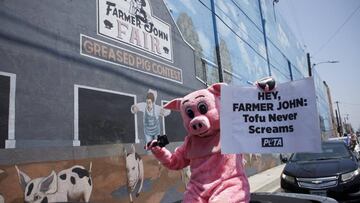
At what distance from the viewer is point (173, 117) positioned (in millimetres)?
8367

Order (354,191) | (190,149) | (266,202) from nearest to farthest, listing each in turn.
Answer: (266,202) < (190,149) < (354,191)

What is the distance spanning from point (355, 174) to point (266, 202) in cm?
446

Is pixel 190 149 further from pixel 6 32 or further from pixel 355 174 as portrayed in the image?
pixel 355 174

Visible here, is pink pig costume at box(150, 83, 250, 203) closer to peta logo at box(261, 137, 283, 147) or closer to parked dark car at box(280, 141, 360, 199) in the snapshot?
peta logo at box(261, 137, 283, 147)

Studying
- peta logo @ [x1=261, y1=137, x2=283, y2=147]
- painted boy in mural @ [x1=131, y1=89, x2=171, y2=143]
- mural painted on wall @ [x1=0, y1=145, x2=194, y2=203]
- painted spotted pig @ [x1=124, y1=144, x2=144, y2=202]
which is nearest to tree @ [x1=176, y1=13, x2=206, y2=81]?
painted boy in mural @ [x1=131, y1=89, x2=171, y2=143]

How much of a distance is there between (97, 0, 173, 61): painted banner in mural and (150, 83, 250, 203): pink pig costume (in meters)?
3.16

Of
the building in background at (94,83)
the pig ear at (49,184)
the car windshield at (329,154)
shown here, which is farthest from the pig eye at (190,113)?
the car windshield at (329,154)

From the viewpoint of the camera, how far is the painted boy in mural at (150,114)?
7.18 meters

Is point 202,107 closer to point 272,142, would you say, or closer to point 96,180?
point 272,142

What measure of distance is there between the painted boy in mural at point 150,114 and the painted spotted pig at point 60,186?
1.86 meters

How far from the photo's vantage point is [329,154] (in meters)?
8.13

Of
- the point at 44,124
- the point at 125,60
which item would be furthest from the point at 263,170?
the point at 44,124

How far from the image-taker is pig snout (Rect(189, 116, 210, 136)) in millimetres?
3383

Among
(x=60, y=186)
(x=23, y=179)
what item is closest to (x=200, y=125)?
(x=23, y=179)
